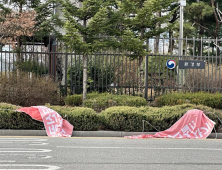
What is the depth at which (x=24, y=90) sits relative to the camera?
14008 mm

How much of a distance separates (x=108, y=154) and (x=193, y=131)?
3924mm

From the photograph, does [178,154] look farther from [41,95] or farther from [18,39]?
[18,39]

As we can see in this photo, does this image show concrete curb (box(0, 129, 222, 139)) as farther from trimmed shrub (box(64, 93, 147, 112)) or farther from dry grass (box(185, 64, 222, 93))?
dry grass (box(185, 64, 222, 93))

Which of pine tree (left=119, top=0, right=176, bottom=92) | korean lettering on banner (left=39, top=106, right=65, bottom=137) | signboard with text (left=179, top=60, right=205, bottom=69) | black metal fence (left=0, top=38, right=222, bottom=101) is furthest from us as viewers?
signboard with text (left=179, top=60, right=205, bottom=69)

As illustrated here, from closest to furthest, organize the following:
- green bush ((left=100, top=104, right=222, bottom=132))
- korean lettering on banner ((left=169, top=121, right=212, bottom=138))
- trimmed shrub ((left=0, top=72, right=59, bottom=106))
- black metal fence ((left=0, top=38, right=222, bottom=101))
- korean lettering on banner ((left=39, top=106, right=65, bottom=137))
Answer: korean lettering on banner ((left=39, top=106, right=65, bottom=137)), korean lettering on banner ((left=169, top=121, right=212, bottom=138)), green bush ((left=100, top=104, right=222, bottom=132)), trimmed shrub ((left=0, top=72, right=59, bottom=106)), black metal fence ((left=0, top=38, right=222, bottom=101))

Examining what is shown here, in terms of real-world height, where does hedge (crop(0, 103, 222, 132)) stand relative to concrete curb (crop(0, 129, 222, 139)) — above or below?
above

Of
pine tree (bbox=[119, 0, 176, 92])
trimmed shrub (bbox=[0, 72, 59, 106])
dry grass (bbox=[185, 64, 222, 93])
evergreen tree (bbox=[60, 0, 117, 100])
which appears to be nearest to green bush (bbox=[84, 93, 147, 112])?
evergreen tree (bbox=[60, 0, 117, 100])

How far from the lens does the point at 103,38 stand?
1606cm

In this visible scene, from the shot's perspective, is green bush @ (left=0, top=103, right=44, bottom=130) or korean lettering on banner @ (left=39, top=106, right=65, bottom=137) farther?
green bush @ (left=0, top=103, right=44, bottom=130)

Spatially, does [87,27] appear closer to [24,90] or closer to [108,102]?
[108,102]

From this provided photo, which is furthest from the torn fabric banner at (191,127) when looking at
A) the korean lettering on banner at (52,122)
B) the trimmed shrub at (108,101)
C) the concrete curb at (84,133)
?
the trimmed shrub at (108,101)

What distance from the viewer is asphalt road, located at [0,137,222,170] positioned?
6.96 meters

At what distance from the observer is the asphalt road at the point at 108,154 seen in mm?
6961

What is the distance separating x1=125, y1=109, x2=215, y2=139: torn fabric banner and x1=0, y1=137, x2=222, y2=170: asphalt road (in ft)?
1.88
